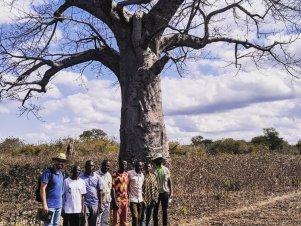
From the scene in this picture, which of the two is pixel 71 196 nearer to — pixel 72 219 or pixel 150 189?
pixel 72 219

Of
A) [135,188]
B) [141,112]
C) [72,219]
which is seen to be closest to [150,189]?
[135,188]

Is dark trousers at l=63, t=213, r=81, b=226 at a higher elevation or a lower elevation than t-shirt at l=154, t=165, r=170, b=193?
lower

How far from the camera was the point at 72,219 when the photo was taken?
8047 millimetres

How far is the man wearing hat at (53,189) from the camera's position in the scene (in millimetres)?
7594

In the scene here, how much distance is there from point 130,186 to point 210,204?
12.8 ft

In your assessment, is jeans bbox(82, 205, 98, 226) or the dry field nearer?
jeans bbox(82, 205, 98, 226)

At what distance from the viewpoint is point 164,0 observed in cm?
1284

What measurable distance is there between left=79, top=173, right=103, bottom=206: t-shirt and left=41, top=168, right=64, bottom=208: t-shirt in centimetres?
70

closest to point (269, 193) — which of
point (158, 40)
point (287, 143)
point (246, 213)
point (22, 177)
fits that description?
point (246, 213)

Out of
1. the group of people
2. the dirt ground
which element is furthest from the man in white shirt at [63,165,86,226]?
the dirt ground

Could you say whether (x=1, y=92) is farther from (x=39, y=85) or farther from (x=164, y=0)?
(x=164, y=0)

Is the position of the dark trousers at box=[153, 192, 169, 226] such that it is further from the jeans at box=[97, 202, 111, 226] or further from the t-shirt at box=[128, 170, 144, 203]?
the jeans at box=[97, 202, 111, 226]

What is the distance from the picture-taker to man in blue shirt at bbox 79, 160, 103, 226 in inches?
330

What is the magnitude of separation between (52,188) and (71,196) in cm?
40
